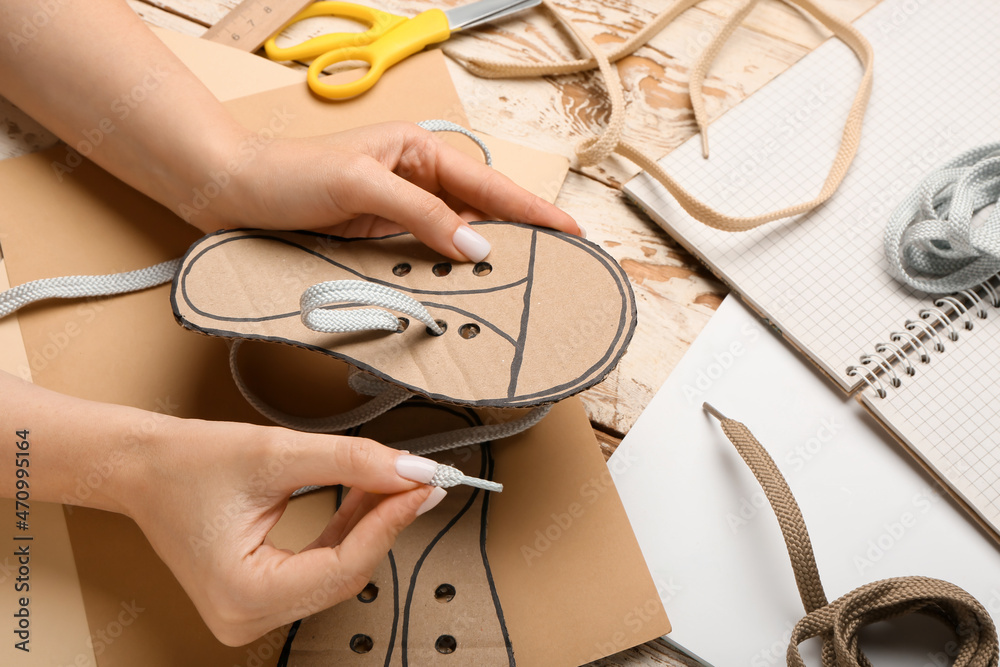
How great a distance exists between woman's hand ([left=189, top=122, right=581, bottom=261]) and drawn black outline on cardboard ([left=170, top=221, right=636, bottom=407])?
24 millimetres

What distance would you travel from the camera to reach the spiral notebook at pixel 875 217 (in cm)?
65

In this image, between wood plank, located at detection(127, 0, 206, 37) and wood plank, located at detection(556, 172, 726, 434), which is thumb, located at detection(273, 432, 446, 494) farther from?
wood plank, located at detection(127, 0, 206, 37)

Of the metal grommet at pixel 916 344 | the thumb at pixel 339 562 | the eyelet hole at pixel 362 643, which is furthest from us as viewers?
the metal grommet at pixel 916 344

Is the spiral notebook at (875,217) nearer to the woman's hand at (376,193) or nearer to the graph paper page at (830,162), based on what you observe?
the graph paper page at (830,162)

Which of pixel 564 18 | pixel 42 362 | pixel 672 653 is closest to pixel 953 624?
pixel 672 653

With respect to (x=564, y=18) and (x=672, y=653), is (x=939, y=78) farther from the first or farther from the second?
(x=672, y=653)

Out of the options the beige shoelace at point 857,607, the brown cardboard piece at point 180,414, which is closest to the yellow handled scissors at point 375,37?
the brown cardboard piece at point 180,414

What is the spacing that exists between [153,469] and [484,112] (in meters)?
0.54

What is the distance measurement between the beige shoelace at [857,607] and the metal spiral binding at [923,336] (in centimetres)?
16

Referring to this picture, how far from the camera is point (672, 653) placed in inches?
24.3

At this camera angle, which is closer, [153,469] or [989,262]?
[153,469]

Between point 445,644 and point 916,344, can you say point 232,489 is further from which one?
point 916,344

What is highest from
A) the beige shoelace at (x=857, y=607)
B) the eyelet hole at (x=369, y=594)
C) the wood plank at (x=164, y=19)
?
the wood plank at (x=164, y=19)

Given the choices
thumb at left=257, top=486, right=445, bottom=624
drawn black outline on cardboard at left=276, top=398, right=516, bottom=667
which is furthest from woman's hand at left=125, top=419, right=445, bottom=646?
drawn black outline on cardboard at left=276, top=398, right=516, bottom=667
